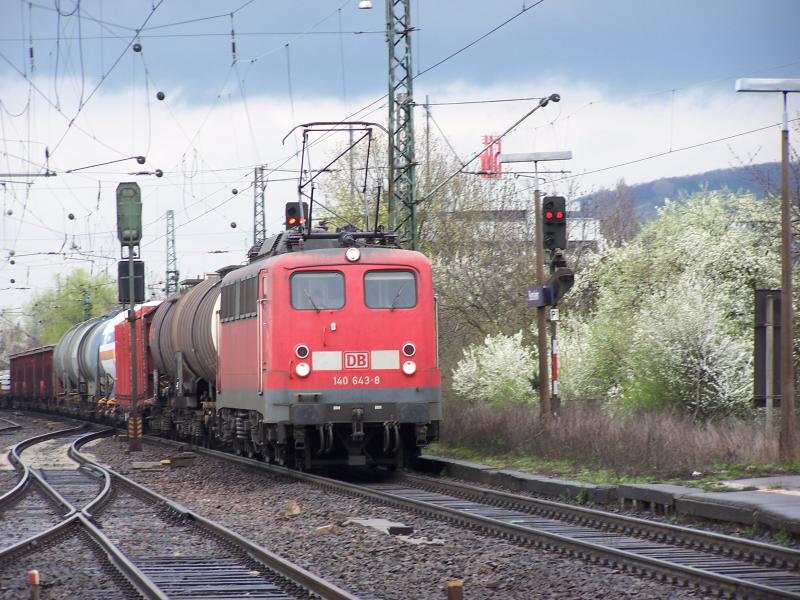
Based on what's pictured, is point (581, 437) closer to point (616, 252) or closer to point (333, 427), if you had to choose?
point (333, 427)

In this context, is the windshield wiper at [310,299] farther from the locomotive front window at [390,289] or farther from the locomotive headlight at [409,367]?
the locomotive headlight at [409,367]

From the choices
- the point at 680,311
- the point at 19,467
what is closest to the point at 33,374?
the point at 19,467

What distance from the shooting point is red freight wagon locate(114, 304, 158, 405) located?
103 ft

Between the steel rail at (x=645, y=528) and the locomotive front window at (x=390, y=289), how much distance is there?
2905 mm

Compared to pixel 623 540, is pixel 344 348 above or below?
above

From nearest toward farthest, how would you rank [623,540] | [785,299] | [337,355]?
[623,540], [785,299], [337,355]

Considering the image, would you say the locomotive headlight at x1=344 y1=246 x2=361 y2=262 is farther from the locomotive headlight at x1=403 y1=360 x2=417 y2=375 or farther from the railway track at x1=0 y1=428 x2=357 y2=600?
the railway track at x1=0 y1=428 x2=357 y2=600

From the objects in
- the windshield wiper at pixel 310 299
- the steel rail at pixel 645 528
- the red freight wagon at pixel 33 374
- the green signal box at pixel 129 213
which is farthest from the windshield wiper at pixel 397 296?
the red freight wagon at pixel 33 374

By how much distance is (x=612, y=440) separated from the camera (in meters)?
A: 16.7

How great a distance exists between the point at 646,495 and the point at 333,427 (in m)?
5.77

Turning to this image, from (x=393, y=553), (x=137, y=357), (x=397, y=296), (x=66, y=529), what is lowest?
(x=66, y=529)

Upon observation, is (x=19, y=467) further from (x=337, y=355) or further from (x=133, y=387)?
(x=337, y=355)

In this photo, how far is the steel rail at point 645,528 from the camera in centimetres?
970

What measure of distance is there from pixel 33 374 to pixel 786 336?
48401mm
